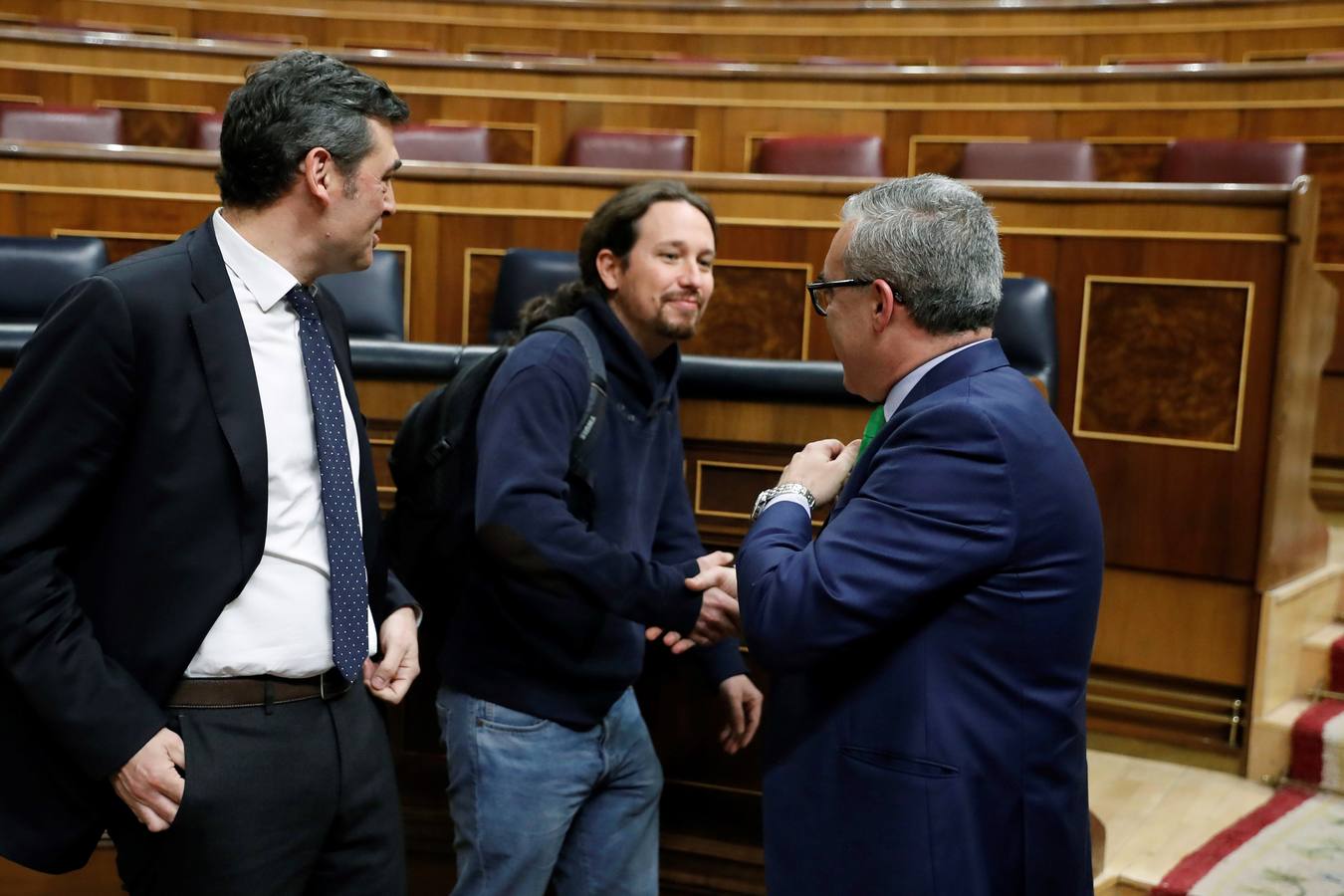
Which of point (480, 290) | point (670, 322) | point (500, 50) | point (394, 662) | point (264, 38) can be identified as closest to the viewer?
point (394, 662)

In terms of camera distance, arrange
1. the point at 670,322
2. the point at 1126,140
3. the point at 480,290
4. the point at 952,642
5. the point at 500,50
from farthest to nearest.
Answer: the point at 500,50, the point at 1126,140, the point at 480,290, the point at 670,322, the point at 952,642

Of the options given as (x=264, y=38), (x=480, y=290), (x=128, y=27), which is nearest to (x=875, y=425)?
(x=480, y=290)

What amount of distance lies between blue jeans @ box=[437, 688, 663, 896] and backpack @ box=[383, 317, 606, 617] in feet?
0.25

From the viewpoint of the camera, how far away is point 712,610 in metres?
0.72

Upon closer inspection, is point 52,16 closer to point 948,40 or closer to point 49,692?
point 948,40

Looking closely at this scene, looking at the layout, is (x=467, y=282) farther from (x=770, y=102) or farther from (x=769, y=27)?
(x=769, y=27)

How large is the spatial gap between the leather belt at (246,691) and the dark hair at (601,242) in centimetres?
28

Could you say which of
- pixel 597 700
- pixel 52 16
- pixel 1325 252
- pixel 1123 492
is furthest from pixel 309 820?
pixel 52 16

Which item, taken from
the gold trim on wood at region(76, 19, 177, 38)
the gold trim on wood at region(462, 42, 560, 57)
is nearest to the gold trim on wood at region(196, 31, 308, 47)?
the gold trim on wood at region(76, 19, 177, 38)

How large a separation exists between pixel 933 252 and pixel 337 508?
30 cm

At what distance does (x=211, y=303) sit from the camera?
571mm

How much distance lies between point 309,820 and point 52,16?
2.61m

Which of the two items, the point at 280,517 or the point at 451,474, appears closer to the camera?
the point at 280,517

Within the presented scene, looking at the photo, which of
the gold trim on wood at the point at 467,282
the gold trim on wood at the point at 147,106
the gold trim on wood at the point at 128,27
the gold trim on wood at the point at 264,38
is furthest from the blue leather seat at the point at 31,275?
the gold trim on wood at the point at 128,27
